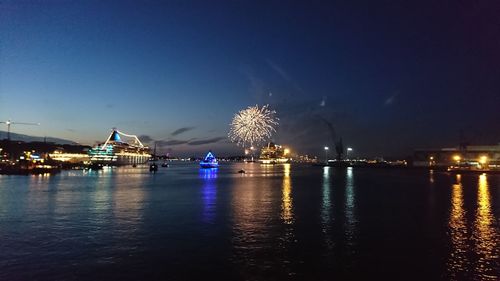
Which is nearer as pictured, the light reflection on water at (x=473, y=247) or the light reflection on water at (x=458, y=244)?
the light reflection on water at (x=473, y=247)

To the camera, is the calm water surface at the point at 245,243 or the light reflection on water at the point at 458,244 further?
the light reflection on water at the point at 458,244

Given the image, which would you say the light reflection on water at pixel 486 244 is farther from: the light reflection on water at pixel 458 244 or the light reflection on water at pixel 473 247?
the light reflection on water at pixel 458 244

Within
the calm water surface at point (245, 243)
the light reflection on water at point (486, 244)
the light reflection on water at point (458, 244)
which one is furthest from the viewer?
the light reflection on water at point (458, 244)

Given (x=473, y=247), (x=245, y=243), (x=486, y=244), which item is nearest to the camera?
(x=473, y=247)

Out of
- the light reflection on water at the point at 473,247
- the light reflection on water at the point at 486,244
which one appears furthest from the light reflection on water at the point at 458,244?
the light reflection on water at the point at 486,244

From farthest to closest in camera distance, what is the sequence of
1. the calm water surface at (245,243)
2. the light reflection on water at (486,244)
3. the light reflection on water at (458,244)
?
1. the light reflection on water at (458,244)
2. the light reflection on water at (486,244)
3. the calm water surface at (245,243)

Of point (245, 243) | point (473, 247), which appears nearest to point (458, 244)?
point (473, 247)

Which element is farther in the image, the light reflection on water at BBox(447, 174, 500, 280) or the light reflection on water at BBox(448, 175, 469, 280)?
the light reflection on water at BBox(448, 175, 469, 280)

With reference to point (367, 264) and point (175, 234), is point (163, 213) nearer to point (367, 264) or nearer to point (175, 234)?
point (175, 234)

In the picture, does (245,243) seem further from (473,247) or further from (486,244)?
(486,244)

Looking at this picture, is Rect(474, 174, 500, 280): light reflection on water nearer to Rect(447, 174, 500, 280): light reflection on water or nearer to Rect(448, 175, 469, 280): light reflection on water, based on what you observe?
Rect(447, 174, 500, 280): light reflection on water

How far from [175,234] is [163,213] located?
9866 millimetres

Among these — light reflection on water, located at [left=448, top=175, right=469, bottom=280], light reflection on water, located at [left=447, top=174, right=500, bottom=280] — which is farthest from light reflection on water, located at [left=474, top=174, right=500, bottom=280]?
light reflection on water, located at [left=448, top=175, right=469, bottom=280]

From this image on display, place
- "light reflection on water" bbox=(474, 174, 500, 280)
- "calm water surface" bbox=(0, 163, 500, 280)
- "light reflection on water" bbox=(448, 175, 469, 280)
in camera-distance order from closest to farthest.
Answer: "calm water surface" bbox=(0, 163, 500, 280) < "light reflection on water" bbox=(474, 174, 500, 280) < "light reflection on water" bbox=(448, 175, 469, 280)
